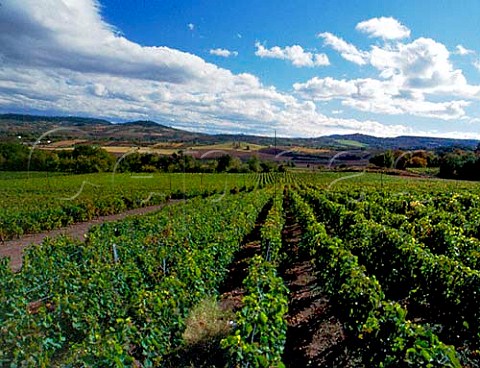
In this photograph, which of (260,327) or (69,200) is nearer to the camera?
(260,327)

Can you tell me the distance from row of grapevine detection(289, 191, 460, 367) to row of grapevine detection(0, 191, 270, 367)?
2720mm

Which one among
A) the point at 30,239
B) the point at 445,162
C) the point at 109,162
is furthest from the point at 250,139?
the point at 30,239

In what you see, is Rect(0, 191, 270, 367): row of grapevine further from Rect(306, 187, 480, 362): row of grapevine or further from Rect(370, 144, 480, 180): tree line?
Rect(370, 144, 480, 180): tree line

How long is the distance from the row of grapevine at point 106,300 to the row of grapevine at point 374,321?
107 inches

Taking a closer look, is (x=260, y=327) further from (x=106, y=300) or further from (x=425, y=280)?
(x=425, y=280)

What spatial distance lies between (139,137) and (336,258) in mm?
69793

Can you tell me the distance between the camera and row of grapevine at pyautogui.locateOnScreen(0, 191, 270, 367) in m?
5.47

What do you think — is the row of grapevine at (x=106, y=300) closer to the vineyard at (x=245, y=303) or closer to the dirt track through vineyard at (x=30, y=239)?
the vineyard at (x=245, y=303)

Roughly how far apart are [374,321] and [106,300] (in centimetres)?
471

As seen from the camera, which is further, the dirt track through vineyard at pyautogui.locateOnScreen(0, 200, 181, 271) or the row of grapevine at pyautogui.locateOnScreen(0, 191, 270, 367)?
the dirt track through vineyard at pyautogui.locateOnScreen(0, 200, 181, 271)

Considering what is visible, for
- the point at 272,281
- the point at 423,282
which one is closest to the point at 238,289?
the point at 272,281

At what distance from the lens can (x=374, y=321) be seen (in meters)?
5.53

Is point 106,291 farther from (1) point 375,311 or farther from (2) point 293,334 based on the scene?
(1) point 375,311

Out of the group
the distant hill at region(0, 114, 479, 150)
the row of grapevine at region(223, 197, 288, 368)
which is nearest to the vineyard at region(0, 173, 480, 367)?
the row of grapevine at region(223, 197, 288, 368)
